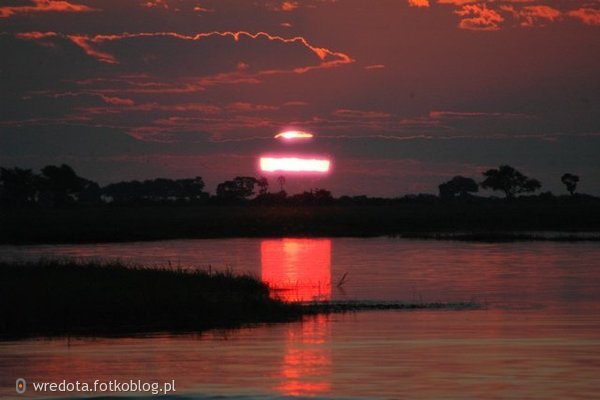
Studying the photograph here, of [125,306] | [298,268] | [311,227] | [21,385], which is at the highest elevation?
[311,227]

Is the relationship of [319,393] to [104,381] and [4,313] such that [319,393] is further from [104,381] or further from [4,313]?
[4,313]

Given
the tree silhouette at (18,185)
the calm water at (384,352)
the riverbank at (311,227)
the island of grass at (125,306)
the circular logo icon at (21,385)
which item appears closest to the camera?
the circular logo icon at (21,385)

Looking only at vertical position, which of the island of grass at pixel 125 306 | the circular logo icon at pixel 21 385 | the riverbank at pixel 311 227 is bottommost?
the circular logo icon at pixel 21 385

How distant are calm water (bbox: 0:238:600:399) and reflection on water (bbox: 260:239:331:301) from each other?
294mm

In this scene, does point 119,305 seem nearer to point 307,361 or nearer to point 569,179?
point 307,361

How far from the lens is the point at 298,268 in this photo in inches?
2291

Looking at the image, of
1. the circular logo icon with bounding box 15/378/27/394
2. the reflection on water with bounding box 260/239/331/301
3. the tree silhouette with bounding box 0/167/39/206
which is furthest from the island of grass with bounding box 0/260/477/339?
the tree silhouette with bounding box 0/167/39/206

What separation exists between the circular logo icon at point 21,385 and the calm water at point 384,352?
15cm

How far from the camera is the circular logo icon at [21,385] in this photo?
2273 centimetres

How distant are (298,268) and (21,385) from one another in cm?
3547

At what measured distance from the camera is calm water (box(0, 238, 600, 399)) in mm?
23516

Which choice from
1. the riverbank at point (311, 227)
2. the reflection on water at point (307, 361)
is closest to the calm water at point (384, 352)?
the reflection on water at point (307, 361)

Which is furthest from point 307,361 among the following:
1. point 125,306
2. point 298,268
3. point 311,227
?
point 311,227

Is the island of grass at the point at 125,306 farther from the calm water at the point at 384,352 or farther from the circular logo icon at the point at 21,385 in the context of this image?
the circular logo icon at the point at 21,385
